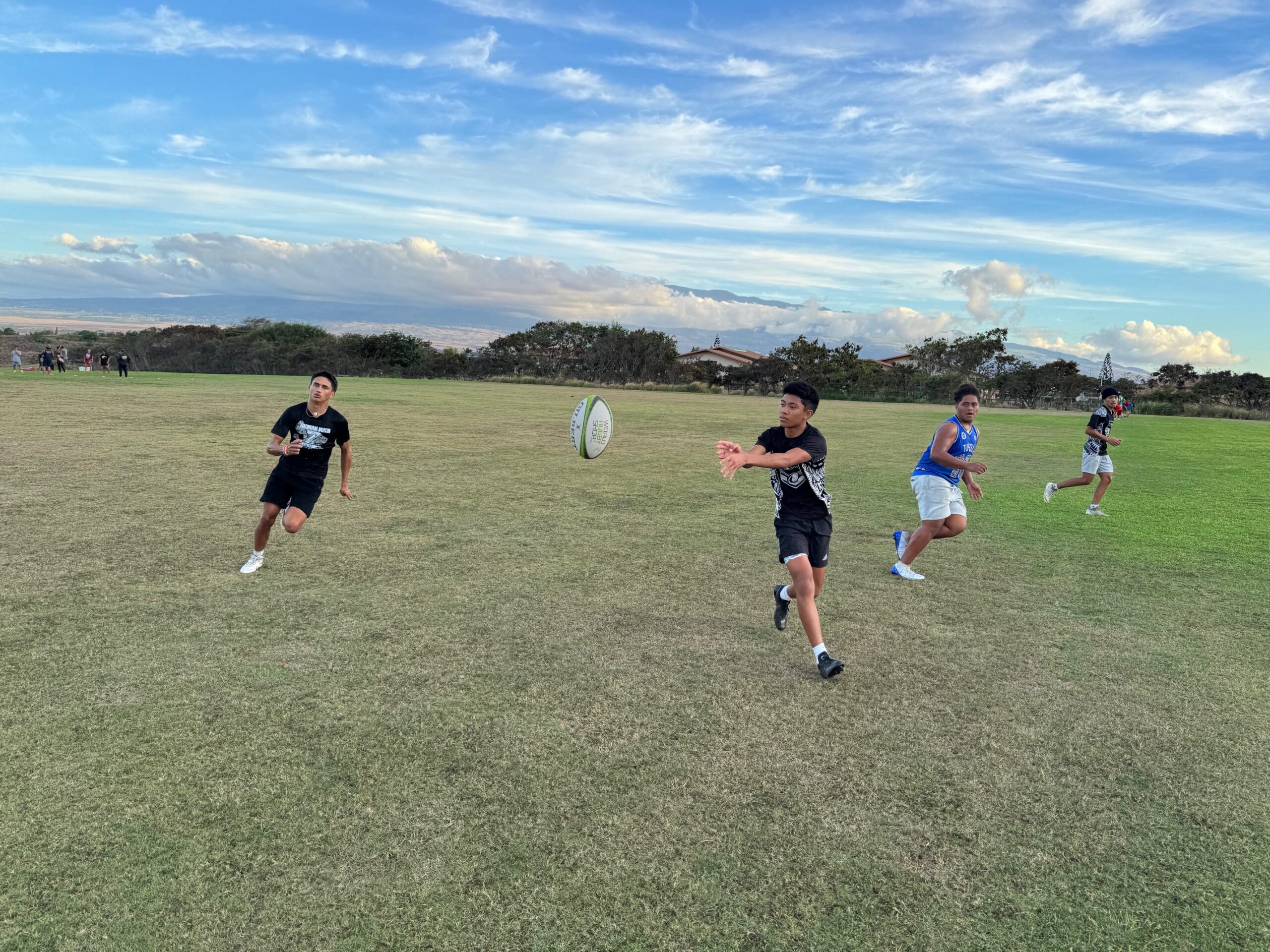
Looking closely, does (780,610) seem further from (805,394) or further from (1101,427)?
(1101,427)

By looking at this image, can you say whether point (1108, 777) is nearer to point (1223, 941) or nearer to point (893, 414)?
point (1223, 941)

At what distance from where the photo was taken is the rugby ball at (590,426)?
32.8 ft

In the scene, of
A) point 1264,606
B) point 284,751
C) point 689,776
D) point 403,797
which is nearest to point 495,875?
point 403,797

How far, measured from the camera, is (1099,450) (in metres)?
12.6

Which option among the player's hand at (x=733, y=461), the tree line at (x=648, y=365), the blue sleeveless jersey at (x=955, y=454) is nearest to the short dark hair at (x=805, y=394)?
the player's hand at (x=733, y=461)

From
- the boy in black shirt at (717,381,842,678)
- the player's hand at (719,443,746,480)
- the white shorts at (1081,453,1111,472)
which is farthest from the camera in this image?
the white shorts at (1081,453,1111,472)

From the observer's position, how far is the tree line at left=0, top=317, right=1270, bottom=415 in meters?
66.3

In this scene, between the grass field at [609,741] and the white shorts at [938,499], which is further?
the white shorts at [938,499]

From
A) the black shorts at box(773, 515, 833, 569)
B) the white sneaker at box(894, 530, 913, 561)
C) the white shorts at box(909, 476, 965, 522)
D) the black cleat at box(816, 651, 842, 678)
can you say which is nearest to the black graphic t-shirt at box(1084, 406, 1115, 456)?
the white sneaker at box(894, 530, 913, 561)

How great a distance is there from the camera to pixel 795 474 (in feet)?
18.8

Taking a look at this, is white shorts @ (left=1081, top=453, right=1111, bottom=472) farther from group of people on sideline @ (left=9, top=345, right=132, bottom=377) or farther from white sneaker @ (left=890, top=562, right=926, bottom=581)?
group of people on sideline @ (left=9, top=345, right=132, bottom=377)

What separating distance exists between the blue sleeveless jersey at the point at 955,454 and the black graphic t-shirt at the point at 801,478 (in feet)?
8.16

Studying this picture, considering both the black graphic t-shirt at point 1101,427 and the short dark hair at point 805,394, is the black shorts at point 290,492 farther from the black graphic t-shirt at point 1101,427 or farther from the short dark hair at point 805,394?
the black graphic t-shirt at point 1101,427

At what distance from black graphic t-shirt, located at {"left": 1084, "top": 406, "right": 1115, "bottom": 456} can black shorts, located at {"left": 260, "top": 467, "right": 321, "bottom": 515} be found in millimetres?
11377
